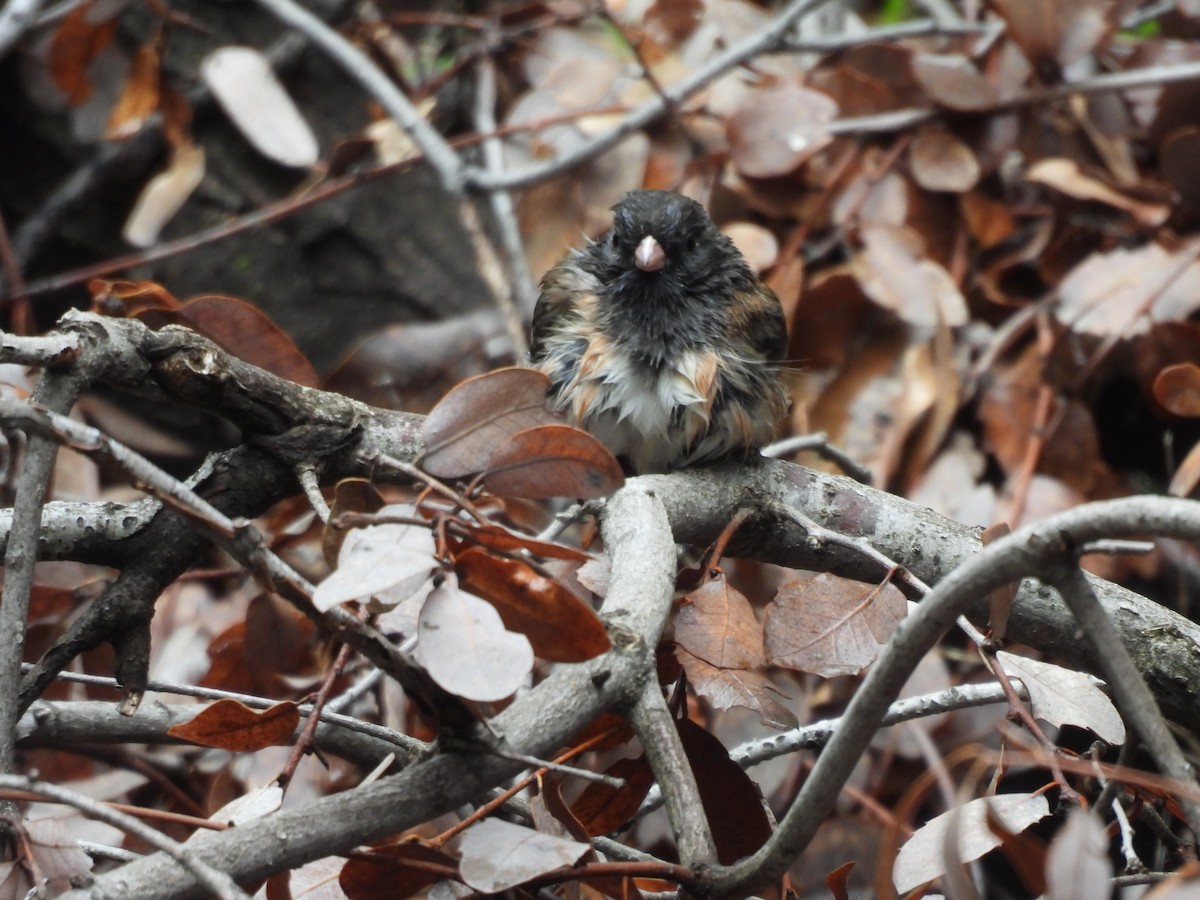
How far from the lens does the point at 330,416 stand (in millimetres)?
1413

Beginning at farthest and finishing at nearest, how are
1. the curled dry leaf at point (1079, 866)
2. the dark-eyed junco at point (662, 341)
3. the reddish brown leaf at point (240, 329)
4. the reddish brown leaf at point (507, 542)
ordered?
the dark-eyed junco at point (662, 341), the reddish brown leaf at point (240, 329), the reddish brown leaf at point (507, 542), the curled dry leaf at point (1079, 866)

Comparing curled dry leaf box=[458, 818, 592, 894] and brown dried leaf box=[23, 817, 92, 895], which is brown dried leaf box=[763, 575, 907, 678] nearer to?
curled dry leaf box=[458, 818, 592, 894]

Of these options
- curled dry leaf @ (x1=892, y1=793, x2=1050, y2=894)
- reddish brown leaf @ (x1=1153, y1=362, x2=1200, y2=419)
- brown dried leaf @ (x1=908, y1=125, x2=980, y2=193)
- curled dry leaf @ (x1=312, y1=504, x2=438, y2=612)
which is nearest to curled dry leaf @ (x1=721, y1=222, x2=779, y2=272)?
brown dried leaf @ (x1=908, y1=125, x2=980, y2=193)

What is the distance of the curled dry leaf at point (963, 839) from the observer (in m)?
1.08

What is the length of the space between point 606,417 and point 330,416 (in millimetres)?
704

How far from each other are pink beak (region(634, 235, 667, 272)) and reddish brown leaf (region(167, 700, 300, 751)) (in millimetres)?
1249

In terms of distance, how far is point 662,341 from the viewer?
6.86 feet

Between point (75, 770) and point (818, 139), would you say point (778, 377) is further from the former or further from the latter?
point (75, 770)

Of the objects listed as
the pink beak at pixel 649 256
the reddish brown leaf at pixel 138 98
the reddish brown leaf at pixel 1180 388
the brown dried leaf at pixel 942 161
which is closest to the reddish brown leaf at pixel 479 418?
the pink beak at pixel 649 256

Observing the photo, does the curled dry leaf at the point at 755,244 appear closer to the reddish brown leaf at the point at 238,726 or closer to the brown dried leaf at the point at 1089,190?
the brown dried leaf at the point at 1089,190

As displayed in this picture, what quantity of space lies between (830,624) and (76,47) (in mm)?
2495

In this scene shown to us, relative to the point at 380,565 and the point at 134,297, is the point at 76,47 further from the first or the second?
the point at 380,565

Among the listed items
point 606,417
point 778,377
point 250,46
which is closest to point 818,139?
point 778,377

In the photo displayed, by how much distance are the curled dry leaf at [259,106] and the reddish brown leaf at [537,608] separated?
2056 mm
